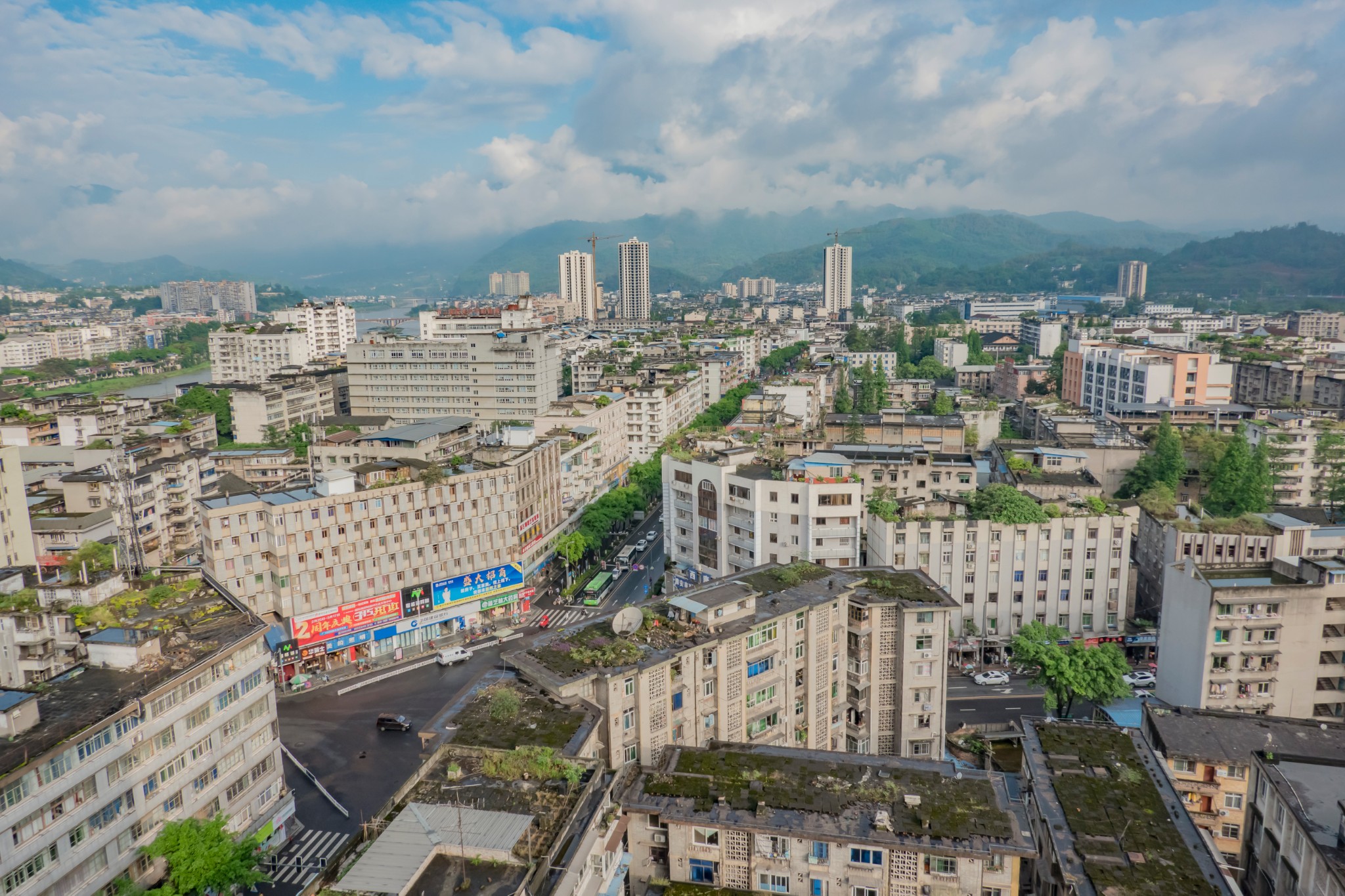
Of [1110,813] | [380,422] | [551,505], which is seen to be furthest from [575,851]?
[380,422]

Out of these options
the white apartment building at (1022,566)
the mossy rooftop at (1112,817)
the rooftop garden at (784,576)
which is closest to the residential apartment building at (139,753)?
the rooftop garden at (784,576)

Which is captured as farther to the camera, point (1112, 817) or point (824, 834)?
point (1112, 817)

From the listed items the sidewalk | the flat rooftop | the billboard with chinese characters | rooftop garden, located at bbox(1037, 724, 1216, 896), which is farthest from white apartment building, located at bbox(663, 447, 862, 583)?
the flat rooftop

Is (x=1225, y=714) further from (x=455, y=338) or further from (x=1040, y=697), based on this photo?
(x=455, y=338)

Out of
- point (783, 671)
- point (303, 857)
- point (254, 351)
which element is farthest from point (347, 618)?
point (254, 351)

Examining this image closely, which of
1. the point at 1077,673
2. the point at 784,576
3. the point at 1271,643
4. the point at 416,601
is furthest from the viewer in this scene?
the point at 416,601

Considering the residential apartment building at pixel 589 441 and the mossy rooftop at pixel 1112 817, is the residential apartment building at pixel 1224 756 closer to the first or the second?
the mossy rooftop at pixel 1112 817

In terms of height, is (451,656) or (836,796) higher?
(836,796)

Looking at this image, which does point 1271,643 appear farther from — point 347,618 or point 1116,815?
point 347,618
